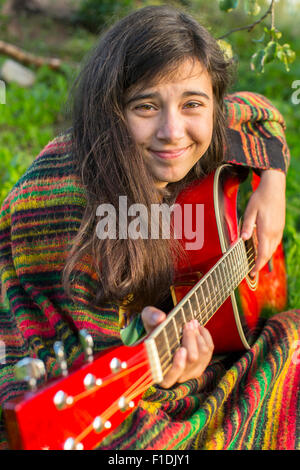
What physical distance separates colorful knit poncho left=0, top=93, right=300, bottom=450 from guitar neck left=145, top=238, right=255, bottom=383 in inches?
7.7

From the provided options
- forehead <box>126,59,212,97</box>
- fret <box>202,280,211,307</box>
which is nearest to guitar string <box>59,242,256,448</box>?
fret <box>202,280,211,307</box>

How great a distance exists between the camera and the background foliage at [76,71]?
2.46 metres

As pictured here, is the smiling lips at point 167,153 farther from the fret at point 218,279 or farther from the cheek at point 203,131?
the fret at point 218,279

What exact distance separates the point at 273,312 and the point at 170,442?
1003 millimetres

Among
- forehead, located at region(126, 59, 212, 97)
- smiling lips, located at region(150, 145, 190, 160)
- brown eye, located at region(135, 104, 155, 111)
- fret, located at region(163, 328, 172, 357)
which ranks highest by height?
forehead, located at region(126, 59, 212, 97)

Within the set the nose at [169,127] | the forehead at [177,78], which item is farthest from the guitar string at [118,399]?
the forehead at [177,78]

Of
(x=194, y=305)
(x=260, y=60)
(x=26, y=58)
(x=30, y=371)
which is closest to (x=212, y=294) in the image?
(x=194, y=305)

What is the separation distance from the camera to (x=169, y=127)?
1.50m

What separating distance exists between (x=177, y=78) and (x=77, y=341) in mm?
782

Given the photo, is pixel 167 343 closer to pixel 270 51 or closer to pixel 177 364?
pixel 177 364

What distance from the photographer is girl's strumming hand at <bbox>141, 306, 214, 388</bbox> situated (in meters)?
1.32

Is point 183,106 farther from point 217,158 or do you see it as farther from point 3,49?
point 3,49

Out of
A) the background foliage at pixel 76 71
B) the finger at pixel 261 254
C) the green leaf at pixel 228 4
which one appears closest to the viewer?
the green leaf at pixel 228 4

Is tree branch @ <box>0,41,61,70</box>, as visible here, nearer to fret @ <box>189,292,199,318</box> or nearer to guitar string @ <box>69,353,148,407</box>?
fret @ <box>189,292,199,318</box>
